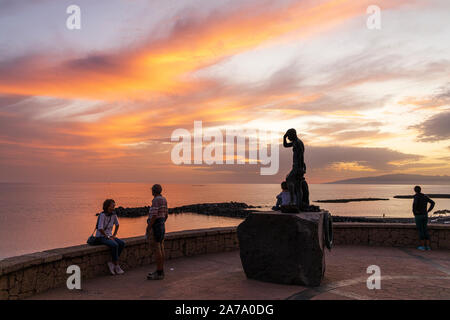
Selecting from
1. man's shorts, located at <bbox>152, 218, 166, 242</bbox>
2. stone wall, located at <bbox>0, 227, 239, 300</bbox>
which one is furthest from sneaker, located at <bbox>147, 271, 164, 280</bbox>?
stone wall, located at <bbox>0, 227, 239, 300</bbox>

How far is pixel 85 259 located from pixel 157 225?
5.12 ft

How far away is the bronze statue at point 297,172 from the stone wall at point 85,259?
A: 293cm

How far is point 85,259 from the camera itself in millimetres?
6500

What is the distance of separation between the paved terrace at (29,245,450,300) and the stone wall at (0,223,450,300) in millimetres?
203

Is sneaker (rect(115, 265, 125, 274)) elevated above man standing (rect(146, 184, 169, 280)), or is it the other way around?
man standing (rect(146, 184, 169, 280))

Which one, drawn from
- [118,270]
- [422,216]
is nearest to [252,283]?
[118,270]

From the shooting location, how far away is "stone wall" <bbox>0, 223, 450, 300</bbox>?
17.5 ft

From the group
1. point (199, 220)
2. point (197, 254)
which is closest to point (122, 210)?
point (199, 220)

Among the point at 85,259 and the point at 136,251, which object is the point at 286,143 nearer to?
the point at 136,251

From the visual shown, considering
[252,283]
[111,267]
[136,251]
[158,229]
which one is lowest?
[252,283]

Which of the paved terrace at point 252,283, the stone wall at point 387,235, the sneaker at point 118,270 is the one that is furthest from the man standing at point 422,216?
Answer: the sneaker at point 118,270

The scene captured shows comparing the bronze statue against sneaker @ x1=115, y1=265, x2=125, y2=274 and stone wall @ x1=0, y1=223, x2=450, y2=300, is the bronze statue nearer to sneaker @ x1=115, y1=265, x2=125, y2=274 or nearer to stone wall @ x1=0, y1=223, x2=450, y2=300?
stone wall @ x1=0, y1=223, x2=450, y2=300
